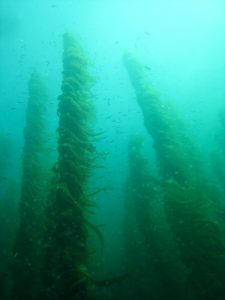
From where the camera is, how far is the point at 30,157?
24.7ft

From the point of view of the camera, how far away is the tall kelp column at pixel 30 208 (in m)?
6.28

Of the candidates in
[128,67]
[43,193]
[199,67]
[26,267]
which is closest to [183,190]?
[43,193]

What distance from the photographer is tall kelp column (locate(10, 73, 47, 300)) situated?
628cm

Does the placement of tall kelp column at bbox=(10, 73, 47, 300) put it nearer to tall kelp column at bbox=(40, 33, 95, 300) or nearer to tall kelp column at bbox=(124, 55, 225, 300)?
tall kelp column at bbox=(40, 33, 95, 300)

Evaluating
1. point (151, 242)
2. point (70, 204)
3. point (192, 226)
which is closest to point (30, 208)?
point (70, 204)

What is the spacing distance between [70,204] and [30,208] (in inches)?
122

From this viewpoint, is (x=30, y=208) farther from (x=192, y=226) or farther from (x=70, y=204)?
→ (x=192, y=226)

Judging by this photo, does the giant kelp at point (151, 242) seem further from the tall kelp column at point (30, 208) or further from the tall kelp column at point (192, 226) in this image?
the tall kelp column at point (30, 208)

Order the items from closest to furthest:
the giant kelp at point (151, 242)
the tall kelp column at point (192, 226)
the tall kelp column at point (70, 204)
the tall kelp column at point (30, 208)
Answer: the tall kelp column at point (70, 204), the tall kelp column at point (192, 226), the tall kelp column at point (30, 208), the giant kelp at point (151, 242)

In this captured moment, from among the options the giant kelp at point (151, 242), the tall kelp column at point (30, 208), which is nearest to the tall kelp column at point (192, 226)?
the giant kelp at point (151, 242)

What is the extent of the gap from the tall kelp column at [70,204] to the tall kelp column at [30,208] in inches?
104

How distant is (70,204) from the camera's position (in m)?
4.09

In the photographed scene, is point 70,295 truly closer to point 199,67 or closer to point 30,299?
point 30,299

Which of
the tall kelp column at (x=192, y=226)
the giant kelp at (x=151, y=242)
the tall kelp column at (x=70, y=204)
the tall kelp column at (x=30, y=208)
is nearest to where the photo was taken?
the tall kelp column at (x=70, y=204)
